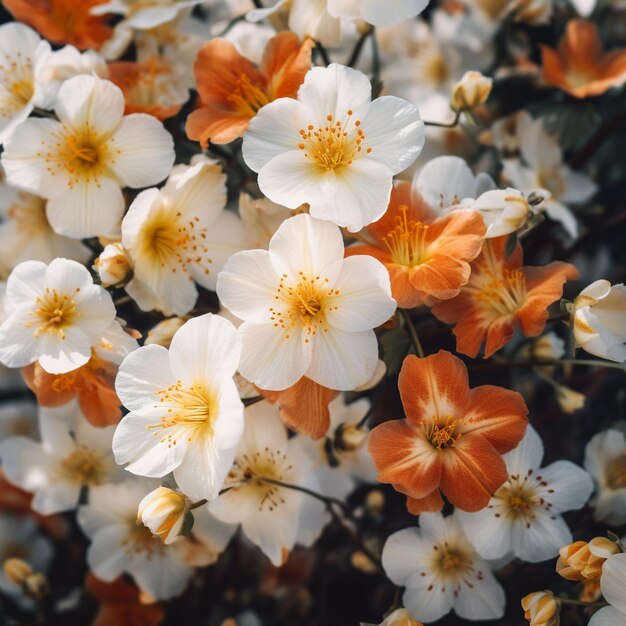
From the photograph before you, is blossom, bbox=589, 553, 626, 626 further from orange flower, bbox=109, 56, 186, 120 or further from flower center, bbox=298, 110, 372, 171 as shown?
orange flower, bbox=109, 56, 186, 120

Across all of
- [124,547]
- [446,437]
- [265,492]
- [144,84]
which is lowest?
[124,547]

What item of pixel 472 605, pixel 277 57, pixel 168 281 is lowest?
pixel 472 605

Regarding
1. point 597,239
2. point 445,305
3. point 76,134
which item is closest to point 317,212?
point 445,305

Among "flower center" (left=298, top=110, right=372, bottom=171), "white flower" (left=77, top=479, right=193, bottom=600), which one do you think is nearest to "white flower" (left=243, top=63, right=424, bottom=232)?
"flower center" (left=298, top=110, right=372, bottom=171)

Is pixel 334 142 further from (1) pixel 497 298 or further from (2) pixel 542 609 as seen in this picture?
(2) pixel 542 609

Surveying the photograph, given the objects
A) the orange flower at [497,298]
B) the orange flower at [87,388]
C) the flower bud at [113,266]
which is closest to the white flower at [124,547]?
the orange flower at [87,388]

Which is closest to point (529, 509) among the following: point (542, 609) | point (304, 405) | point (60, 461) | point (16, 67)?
point (542, 609)

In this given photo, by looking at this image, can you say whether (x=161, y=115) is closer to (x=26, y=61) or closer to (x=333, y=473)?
(x=26, y=61)

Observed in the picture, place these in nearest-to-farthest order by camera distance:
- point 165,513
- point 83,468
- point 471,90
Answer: point 165,513
point 471,90
point 83,468
